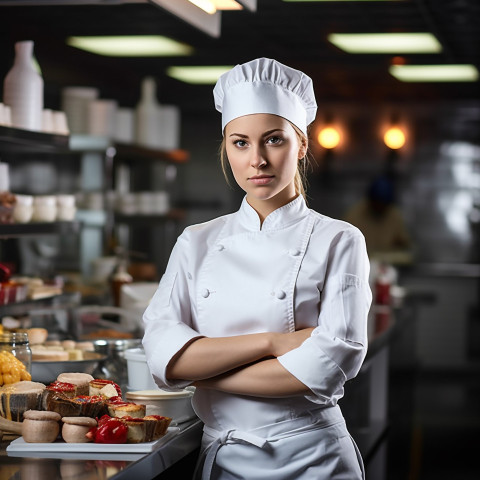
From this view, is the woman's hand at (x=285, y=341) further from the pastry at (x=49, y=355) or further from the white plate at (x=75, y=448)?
the pastry at (x=49, y=355)

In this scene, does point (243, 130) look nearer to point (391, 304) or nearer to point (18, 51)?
point (18, 51)

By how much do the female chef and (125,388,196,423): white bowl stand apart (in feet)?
0.69

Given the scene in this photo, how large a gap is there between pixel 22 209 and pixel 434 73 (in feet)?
18.6

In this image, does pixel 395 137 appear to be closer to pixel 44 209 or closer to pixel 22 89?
pixel 44 209

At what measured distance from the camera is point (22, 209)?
372 cm

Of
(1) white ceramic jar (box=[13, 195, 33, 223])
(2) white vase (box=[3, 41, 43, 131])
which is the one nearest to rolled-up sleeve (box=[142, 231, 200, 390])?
(1) white ceramic jar (box=[13, 195, 33, 223])

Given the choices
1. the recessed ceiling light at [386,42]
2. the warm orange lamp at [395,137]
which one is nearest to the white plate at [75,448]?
the recessed ceiling light at [386,42]

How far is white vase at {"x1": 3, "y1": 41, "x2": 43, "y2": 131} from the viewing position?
3713mm

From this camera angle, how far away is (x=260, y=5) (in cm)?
561

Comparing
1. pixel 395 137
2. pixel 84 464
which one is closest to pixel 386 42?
pixel 395 137

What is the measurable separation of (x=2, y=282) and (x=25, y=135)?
0.61m

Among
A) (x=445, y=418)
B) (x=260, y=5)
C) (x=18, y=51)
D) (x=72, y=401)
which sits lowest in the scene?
(x=445, y=418)

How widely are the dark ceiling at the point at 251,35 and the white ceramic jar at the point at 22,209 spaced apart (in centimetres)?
82

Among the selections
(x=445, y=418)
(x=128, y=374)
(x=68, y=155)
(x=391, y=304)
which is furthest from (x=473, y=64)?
(x=128, y=374)
